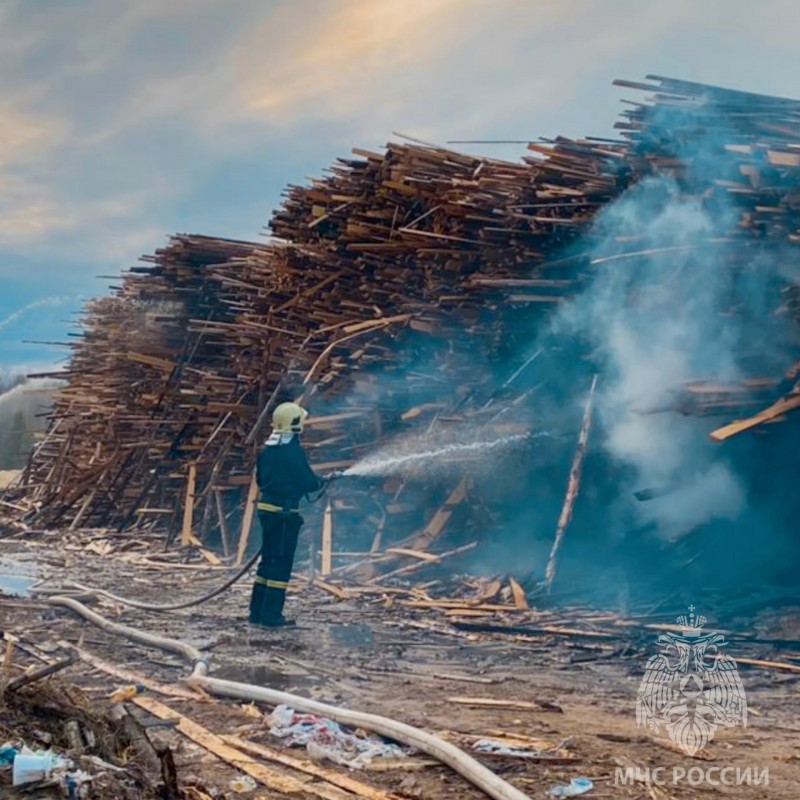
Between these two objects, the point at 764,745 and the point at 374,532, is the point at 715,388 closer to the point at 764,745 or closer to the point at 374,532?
the point at 764,745

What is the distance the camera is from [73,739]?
13.8 ft

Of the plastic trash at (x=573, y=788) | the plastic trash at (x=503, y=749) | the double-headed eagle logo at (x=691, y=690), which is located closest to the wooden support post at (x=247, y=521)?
the double-headed eagle logo at (x=691, y=690)

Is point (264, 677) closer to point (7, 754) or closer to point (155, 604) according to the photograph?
point (7, 754)

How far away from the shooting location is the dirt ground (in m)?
4.70

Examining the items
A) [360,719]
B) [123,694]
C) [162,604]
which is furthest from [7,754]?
[162,604]

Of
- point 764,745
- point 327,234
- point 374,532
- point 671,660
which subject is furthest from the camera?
point 327,234

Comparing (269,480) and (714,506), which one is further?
(714,506)

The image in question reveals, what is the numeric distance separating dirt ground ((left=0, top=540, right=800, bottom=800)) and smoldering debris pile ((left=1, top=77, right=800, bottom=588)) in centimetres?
217

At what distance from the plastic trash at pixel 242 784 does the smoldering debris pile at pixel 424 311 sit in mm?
4780

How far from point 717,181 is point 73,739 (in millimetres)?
6967

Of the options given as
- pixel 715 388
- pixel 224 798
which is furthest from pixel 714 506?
pixel 224 798

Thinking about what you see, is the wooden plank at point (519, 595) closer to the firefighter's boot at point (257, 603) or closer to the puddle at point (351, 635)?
the puddle at point (351, 635)

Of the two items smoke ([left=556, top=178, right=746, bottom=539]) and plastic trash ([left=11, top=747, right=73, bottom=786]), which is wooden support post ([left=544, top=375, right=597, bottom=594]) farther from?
plastic trash ([left=11, top=747, right=73, bottom=786])

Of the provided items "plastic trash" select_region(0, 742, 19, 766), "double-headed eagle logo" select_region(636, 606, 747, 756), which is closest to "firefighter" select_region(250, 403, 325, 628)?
"double-headed eagle logo" select_region(636, 606, 747, 756)
